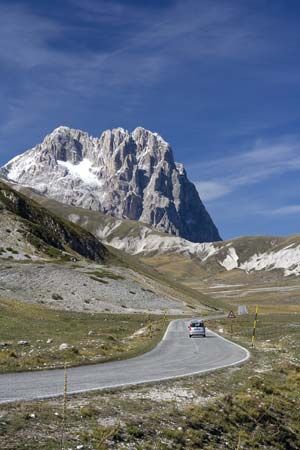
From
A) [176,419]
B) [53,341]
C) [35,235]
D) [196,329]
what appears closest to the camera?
[176,419]

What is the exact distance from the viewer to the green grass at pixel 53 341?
2875 centimetres

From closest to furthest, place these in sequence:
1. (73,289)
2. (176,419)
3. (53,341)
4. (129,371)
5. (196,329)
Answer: (176,419) < (129,371) < (53,341) < (196,329) < (73,289)

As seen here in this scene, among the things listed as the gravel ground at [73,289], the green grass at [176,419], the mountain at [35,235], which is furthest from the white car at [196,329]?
the mountain at [35,235]

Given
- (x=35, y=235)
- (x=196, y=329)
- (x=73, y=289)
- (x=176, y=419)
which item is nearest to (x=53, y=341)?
(x=196, y=329)

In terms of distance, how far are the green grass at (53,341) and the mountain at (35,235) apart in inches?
1555

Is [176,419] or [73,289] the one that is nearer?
[176,419]

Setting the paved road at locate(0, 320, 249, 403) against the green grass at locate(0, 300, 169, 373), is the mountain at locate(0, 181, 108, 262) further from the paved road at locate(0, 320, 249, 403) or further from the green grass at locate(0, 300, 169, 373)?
the paved road at locate(0, 320, 249, 403)

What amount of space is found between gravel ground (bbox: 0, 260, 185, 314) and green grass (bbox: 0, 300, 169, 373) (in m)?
9.98

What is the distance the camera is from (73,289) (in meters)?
90.9

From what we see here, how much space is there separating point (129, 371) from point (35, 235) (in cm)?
10029

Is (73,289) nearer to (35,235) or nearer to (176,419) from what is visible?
(35,235)

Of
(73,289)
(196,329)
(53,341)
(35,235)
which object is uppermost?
(35,235)

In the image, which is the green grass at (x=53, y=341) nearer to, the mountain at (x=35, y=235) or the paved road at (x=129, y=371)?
the paved road at (x=129, y=371)

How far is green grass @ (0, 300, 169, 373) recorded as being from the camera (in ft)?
94.3
